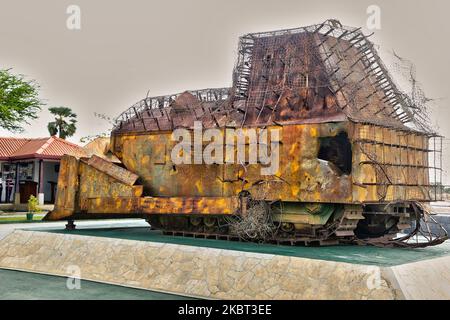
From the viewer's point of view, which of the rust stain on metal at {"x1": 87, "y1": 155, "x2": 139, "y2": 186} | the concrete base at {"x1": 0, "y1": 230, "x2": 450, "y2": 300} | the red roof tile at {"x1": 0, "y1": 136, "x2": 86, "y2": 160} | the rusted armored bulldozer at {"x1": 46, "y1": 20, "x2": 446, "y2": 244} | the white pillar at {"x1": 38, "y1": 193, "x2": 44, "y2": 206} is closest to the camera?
the concrete base at {"x1": 0, "y1": 230, "x2": 450, "y2": 300}

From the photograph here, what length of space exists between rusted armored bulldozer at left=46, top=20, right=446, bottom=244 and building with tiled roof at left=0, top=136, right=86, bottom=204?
24123 millimetres

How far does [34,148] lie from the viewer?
4444 cm

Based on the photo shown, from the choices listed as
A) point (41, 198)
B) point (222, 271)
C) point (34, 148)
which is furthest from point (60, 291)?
point (34, 148)

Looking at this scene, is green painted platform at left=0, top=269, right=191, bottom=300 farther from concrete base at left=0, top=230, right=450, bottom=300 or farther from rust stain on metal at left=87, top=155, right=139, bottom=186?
rust stain on metal at left=87, top=155, right=139, bottom=186

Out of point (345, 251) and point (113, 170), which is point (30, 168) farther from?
point (345, 251)

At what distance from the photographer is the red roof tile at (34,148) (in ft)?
140

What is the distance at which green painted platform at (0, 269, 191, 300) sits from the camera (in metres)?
13.4

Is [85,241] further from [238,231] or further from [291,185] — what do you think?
[291,185]

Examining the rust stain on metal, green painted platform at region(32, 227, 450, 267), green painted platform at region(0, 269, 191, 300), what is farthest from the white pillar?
green painted platform at region(0, 269, 191, 300)

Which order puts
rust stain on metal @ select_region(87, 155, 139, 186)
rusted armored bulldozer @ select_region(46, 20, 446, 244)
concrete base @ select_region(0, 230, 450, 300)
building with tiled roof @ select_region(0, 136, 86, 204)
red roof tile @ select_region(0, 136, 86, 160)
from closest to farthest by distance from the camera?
concrete base @ select_region(0, 230, 450, 300), rusted armored bulldozer @ select_region(46, 20, 446, 244), rust stain on metal @ select_region(87, 155, 139, 186), red roof tile @ select_region(0, 136, 86, 160), building with tiled roof @ select_region(0, 136, 86, 204)

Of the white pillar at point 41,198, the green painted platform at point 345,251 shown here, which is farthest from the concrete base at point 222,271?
the white pillar at point 41,198
